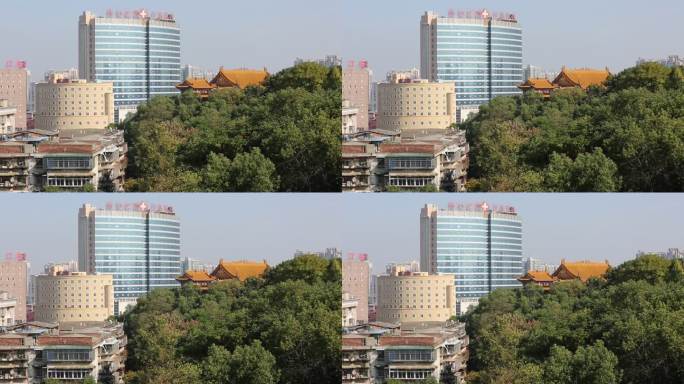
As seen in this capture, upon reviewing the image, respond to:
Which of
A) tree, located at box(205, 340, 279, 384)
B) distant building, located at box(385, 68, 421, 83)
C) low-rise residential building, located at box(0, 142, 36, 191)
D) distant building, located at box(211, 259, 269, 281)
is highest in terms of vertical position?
distant building, located at box(385, 68, 421, 83)

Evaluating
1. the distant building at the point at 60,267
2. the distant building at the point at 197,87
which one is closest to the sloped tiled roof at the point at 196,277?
the distant building at the point at 60,267

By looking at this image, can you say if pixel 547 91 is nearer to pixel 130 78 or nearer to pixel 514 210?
pixel 514 210

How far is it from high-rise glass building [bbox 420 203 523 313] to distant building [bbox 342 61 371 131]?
101 cm

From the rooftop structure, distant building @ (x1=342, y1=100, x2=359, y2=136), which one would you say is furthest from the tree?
the rooftop structure

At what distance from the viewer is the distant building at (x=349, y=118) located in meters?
14.3

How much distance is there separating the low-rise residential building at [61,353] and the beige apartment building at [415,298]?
2490 millimetres

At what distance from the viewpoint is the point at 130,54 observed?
1439cm

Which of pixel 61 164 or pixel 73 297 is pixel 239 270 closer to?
pixel 73 297

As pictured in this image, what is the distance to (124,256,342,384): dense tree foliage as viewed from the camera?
14656 mm

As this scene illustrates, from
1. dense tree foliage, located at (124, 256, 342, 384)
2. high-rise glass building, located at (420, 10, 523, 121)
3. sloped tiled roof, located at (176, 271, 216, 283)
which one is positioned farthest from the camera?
sloped tiled roof, located at (176, 271, 216, 283)

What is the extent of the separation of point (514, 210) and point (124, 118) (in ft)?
12.0

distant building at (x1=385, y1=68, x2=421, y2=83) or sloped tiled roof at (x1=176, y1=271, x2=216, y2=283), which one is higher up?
distant building at (x1=385, y1=68, x2=421, y2=83)

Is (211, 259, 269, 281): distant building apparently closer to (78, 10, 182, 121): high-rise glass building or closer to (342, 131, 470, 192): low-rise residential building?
(342, 131, 470, 192): low-rise residential building

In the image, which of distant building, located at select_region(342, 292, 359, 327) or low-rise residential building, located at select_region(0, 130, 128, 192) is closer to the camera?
low-rise residential building, located at select_region(0, 130, 128, 192)
